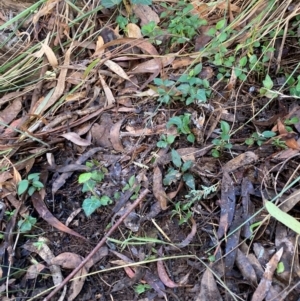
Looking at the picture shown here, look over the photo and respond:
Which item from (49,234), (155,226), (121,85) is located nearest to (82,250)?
(49,234)

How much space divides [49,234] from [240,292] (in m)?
0.61

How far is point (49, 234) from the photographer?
1395 mm

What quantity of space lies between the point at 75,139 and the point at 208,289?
0.67m

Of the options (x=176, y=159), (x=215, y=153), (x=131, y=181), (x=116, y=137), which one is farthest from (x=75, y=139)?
(x=215, y=153)

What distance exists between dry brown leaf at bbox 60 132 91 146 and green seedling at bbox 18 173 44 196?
6.7 inches

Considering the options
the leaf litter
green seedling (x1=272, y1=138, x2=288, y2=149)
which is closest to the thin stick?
the leaf litter

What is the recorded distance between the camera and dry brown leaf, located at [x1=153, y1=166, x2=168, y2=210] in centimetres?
134

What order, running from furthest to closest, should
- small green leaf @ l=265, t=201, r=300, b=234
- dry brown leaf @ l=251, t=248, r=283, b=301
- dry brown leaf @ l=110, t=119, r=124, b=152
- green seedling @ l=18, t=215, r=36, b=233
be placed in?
dry brown leaf @ l=110, t=119, r=124, b=152 → green seedling @ l=18, t=215, r=36, b=233 → dry brown leaf @ l=251, t=248, r=283, b=301 → small green leaf @ l=265, t=201, r=300, b=234

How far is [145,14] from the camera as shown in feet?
5.50

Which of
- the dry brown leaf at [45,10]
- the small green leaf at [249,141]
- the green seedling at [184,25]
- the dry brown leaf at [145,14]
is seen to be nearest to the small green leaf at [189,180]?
the small green leaf at [249,141]

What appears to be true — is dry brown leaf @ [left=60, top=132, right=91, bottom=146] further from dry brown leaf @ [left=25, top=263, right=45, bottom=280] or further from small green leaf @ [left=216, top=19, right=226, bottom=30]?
small green leaf @ [left=216, top=19, right=226, bottom=30]

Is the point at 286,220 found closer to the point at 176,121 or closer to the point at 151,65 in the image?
the point at 176,121

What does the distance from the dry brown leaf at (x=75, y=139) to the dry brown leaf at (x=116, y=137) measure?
84mm

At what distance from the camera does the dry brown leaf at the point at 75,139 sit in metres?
1.52
